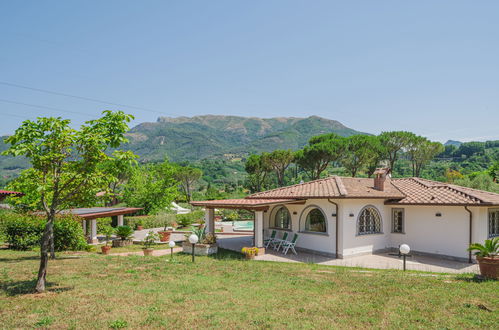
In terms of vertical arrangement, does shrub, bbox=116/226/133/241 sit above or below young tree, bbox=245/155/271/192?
below

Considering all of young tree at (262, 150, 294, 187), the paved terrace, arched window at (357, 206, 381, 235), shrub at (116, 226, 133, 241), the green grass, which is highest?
young tree at (262, 150, 294, 187)

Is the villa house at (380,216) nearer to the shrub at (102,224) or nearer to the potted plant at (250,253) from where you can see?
the potted plant at (250,253)

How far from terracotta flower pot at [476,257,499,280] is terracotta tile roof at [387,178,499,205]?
3.14 metres

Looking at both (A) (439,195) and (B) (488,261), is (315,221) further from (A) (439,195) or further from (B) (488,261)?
(B) (488,261)

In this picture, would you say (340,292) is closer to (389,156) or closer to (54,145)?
(54,145)

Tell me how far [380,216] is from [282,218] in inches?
187

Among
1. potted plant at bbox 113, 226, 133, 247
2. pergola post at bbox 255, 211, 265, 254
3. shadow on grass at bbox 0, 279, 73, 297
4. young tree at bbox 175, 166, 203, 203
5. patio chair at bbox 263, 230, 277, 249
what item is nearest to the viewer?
shadow on grass at bbox 0, 279, 73, 297

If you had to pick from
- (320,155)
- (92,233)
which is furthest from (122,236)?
(320,155)

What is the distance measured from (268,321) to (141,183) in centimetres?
2649

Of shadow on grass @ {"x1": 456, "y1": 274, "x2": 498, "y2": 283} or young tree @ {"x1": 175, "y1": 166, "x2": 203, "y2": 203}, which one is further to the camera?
young tree @ {"x1": 175, "y1": 166, "x2": 203, "y2": 203}

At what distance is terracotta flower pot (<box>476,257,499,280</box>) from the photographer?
946cm

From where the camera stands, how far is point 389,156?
40844mm

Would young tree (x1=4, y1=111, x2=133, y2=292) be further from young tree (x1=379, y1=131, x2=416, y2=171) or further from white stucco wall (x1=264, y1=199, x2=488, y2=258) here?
young tree (x1=379, y1=131, x2=416, y2=171)

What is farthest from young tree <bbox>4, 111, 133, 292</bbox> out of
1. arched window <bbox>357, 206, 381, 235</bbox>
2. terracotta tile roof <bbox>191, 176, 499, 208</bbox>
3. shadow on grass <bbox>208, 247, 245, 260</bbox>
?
arched window <bbox>357, 206, 381, 235</bbox>
